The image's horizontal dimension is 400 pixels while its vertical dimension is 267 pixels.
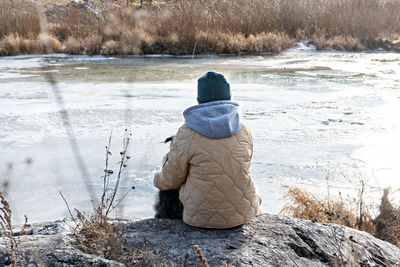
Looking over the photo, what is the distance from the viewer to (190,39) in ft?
51.9

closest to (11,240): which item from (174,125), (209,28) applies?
(174,125)

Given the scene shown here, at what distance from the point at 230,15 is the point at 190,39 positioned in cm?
238

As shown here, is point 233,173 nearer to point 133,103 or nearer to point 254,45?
point 133,103

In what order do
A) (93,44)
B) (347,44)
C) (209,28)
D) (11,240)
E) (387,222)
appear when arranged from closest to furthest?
1. (11,240)
2. (387,222)
3. (93,44)
4. (209,28)
5. (347,44)

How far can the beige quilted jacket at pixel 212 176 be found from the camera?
7.56 feet

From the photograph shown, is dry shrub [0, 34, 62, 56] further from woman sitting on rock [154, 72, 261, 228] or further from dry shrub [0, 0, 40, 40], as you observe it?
woman sitting on rock [154, 72, 261, 228]

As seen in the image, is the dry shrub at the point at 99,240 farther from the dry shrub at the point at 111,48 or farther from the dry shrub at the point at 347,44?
the dry shrub at the point at 347,44

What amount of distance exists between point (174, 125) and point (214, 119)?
395 cm

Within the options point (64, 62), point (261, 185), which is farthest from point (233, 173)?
point (64, 62)

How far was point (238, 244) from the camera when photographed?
2.33 metres

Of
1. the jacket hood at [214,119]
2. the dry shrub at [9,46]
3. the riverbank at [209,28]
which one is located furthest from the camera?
the riverbank at [209,28]

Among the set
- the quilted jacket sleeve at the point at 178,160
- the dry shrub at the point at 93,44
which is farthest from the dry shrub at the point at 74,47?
the quilted jacket sleeve at the point at 178,160

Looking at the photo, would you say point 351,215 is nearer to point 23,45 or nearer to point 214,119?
point 214,119

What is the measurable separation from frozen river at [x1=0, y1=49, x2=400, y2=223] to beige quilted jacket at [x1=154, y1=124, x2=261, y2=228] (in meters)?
0.76
